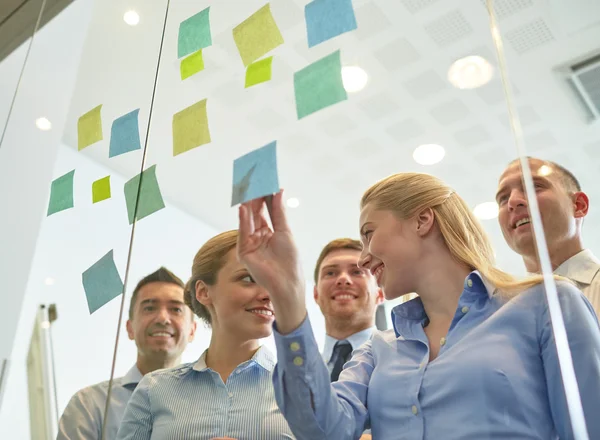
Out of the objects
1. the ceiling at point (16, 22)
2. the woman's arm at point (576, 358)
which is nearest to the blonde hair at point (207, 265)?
the woman's arm at point (576, 358)

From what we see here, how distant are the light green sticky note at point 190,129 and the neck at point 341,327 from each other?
1.78ft

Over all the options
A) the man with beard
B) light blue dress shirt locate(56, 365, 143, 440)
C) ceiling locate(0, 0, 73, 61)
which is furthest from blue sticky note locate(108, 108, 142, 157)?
ceiling locate(0, 0, 73, 61)

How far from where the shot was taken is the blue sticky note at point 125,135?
4.47 ft

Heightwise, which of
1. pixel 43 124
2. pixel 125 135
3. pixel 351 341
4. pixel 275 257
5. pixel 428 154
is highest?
pixel 43 124

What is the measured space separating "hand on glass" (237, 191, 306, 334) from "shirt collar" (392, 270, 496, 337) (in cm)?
25

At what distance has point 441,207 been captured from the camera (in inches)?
42.1

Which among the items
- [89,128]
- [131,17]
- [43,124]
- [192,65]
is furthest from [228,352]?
[131,17]

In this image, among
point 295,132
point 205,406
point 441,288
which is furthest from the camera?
point 295,132

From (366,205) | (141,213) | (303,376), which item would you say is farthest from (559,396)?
(141,213)

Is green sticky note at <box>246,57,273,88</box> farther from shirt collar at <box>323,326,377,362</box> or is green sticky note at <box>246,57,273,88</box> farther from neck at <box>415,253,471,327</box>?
shirt collar at <box>323,326,377,362</box>

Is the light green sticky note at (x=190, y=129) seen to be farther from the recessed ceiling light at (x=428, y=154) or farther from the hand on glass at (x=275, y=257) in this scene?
the recessed ceiling light at (x=428, y=154)

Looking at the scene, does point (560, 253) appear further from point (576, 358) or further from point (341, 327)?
point (341, 327)

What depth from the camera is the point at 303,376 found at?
84 cm

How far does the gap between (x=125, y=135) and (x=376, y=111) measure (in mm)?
608
